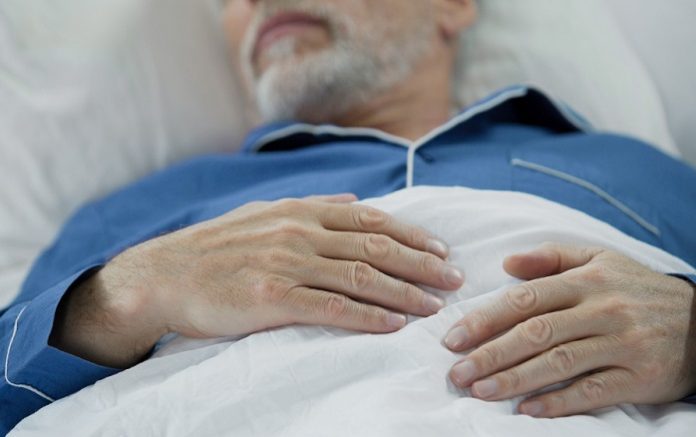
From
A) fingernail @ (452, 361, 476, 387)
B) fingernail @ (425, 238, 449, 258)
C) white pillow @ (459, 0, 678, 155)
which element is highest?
white pillow @ (459, 0, 678, 155)

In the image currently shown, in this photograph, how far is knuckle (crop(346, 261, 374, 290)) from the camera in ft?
2.98

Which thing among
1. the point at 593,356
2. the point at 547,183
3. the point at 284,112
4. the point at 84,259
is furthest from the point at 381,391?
the point at 284,112

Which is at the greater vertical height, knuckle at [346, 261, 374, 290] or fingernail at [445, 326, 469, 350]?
knuckle at [346, 261, 374, 290]

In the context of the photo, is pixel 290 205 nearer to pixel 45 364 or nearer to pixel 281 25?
pixel 45 364

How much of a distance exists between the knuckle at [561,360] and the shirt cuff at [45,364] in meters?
0.47

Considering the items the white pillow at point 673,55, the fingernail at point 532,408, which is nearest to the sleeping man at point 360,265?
the fingernail at point 532,408

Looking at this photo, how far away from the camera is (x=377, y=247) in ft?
3.05

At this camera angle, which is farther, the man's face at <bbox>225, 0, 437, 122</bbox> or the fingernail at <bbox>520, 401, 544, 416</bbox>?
the man's face at <bbox>225, 0, 437, 122</bbox>

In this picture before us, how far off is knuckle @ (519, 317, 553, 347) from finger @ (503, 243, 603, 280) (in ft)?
0.23

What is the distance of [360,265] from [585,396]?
0.26 metres

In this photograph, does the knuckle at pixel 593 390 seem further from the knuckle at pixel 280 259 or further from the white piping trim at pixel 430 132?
the white piping trim at pixel 430 132

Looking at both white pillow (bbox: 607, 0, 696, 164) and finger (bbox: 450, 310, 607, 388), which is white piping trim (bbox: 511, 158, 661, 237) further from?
white pillow (bbox: 607, 0, 696, 164)

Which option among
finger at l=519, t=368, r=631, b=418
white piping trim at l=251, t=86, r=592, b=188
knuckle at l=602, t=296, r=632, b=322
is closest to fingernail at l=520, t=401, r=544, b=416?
finger at l=519, t=368, r=631, b=418

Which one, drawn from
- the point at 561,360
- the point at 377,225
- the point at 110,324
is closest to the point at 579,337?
the point at 561,360
